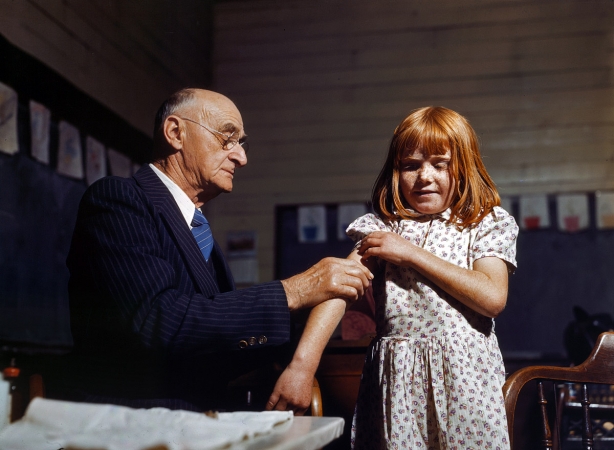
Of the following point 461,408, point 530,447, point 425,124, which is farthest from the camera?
point 530,447

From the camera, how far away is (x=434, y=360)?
5.05 ft

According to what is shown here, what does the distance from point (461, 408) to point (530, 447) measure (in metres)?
3.16

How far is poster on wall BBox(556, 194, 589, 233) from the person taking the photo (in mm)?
4801

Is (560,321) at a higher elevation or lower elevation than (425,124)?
lower

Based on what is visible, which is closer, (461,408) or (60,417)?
(60,417)

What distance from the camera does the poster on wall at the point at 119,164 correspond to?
13.2ft

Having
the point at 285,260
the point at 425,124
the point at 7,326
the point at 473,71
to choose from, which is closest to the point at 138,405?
the point at 425,124

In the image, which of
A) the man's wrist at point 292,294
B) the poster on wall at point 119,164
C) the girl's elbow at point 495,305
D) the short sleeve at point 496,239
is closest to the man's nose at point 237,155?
the man's wrist at point 292,294

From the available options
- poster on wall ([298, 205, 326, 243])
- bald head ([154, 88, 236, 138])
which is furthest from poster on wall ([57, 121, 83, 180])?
poster on wall ([298, 205, 326, 243])

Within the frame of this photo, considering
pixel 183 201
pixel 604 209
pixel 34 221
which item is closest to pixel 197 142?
pixel 183 201

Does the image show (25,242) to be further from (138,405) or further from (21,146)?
(138,405)

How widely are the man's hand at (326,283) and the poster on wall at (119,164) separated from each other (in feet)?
9.15

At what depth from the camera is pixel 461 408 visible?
149 cm

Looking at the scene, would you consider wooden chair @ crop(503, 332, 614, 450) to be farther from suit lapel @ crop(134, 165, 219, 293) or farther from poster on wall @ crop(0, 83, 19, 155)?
poster on wall @ crop(0, 83, 19, 155)
